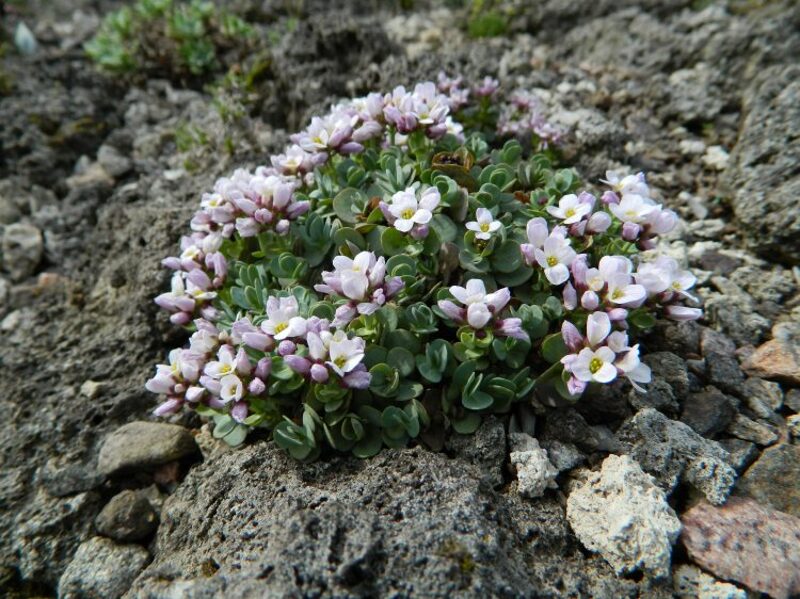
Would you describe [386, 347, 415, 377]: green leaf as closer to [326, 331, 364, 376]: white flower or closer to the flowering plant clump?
the flowering plant clump

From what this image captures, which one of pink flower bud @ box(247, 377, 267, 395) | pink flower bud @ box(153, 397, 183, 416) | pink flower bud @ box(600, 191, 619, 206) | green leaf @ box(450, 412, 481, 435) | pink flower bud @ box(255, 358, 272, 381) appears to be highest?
pink flower bud @ box(600, 191, 619, 206)

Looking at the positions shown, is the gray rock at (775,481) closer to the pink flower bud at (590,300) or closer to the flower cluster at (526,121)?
the pink flower bud at (590,300)

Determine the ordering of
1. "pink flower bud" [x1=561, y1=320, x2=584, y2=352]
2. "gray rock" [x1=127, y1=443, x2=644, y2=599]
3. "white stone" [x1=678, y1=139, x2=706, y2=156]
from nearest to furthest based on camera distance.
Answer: "gray rock" [x1=127, y1=443, x2=644, y2=599], "pink flower bud" [x1=561, y1=320, x2=584, y2=352], "white stone" [x1=678, y1=139, x2=706, y2=156]

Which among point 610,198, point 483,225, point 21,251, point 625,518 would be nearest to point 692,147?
point 610,198

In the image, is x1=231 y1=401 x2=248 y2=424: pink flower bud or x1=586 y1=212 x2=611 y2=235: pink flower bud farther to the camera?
x1=586 y1=212 x2=611 y2=235: pink flower bud

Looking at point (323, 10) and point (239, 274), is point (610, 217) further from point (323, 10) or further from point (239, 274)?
point (323, 10)

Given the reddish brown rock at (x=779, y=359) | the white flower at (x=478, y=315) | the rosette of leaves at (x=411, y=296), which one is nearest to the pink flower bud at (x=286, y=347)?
the rosette of leaves at (x=411, y=296)

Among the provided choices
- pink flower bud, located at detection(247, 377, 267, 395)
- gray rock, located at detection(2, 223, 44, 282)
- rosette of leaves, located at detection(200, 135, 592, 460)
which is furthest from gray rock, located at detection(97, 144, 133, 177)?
pink flower bud, located at detection(247, 377, 267, 395)
